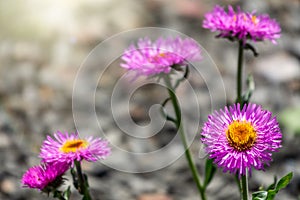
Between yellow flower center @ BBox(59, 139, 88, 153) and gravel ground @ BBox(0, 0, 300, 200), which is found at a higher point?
gravel ground @ BBox(0, 0, 300, 200)

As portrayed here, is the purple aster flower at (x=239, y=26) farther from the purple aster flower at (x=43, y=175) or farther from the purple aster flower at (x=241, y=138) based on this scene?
the purple aster flower at (x=43, y=175)

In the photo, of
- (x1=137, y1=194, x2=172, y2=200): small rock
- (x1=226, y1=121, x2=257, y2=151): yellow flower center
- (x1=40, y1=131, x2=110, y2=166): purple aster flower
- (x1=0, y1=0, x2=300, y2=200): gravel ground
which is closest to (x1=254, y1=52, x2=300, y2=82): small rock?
(x1=0, y1=0, x2=300, y2=200): gravel ground

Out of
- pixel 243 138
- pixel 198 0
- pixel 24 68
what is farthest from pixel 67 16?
pixel 243 138

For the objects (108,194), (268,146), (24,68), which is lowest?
(268,146)

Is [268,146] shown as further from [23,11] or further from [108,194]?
[23,11]

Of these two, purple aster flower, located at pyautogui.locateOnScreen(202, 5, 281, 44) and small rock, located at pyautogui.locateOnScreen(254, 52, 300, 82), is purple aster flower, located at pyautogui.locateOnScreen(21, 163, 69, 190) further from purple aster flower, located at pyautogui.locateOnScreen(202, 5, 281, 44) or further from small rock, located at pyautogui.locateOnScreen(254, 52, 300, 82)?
small rock, located at pyautogui.locateOnScreen(254, 52, 300, 82)

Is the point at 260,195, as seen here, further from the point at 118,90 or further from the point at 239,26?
the point at 118,90

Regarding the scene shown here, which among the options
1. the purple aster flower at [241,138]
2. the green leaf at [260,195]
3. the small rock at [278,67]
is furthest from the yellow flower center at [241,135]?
the small rock at [278,67]
